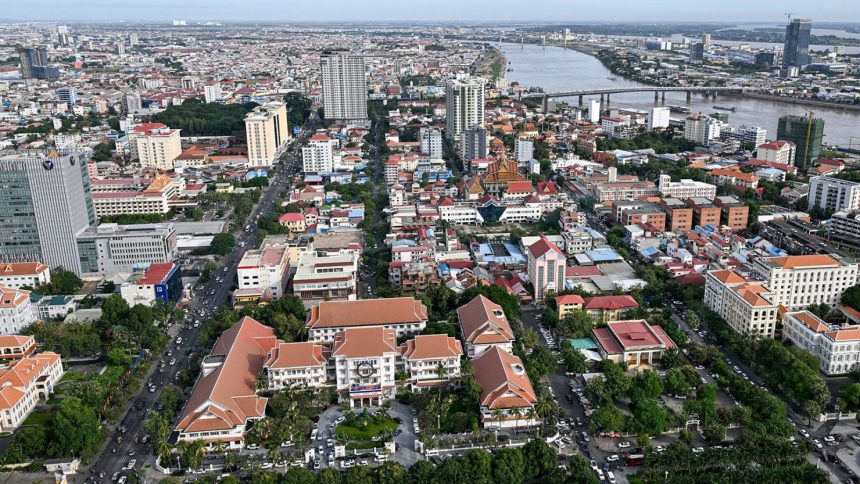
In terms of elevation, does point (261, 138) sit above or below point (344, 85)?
below

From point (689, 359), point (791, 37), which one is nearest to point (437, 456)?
point (689, 359)

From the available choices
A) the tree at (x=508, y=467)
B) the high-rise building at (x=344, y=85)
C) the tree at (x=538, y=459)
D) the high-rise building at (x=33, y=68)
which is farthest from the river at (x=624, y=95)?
the high-rise building at (x=33, y=68)

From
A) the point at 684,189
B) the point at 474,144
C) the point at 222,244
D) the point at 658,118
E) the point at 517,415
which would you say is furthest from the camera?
the point at 658,118

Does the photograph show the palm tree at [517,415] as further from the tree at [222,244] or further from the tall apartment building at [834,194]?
the tall apartment building at [834,194]

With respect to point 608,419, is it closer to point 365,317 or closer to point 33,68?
point 365,317

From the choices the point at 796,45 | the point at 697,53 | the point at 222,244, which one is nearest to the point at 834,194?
the point at 222,244

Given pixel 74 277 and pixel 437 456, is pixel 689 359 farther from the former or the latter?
pixel 74 277

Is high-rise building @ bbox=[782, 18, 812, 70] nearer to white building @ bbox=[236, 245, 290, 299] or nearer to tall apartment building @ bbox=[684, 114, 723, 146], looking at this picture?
tall apartment building @ bbox=[684, 114, 723, 146]

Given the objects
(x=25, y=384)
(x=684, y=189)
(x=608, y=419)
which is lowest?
(x=608, y=419)
